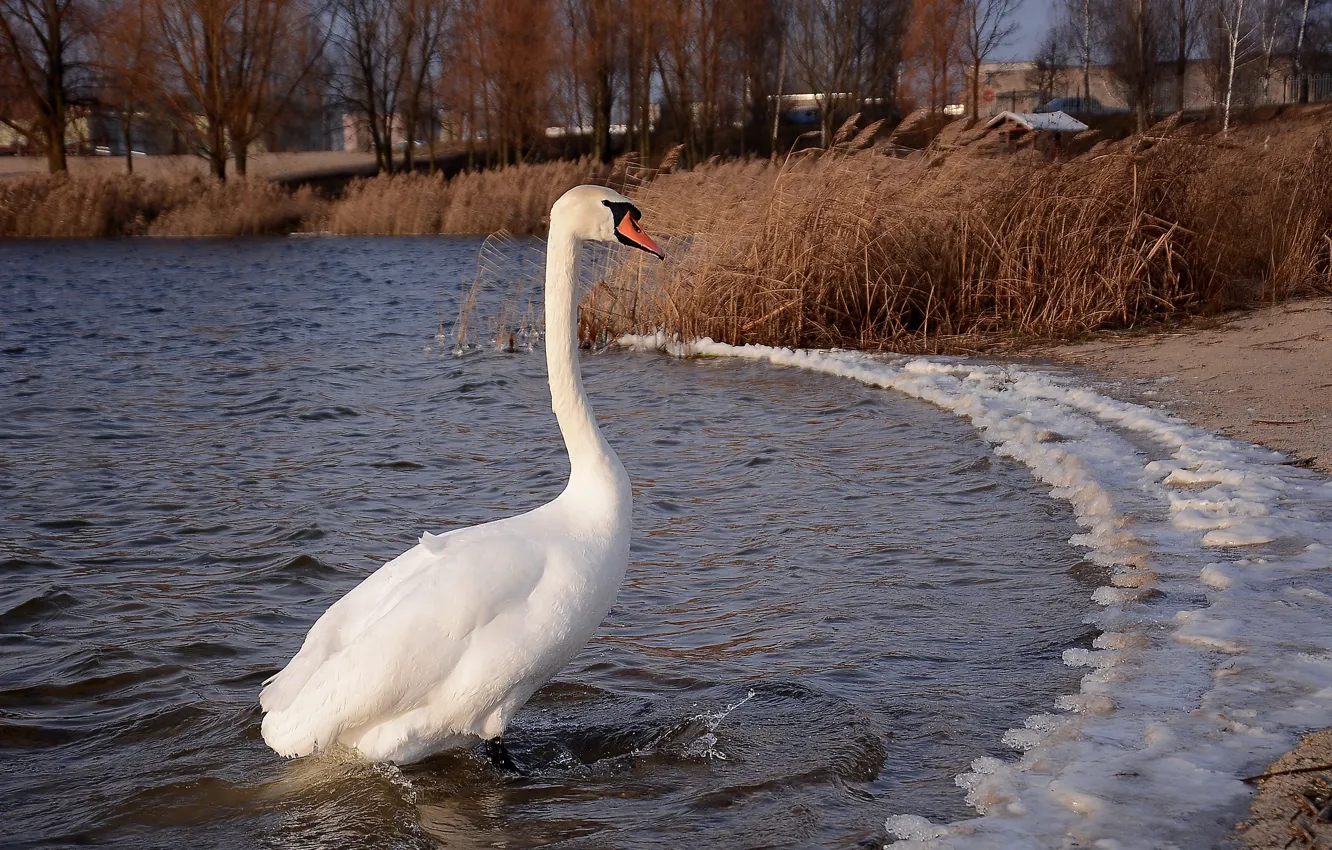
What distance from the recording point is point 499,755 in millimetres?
3869

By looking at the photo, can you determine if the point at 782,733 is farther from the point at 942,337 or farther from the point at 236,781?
the point at 942,337

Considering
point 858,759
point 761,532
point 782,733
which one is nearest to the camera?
point 858,759

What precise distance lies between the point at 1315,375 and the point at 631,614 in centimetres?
529

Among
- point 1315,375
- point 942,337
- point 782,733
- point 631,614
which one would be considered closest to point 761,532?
point 631,614

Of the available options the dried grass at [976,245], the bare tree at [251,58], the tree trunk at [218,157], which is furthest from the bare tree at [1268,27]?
the dried grass at [976,245]

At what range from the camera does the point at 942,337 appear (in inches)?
454

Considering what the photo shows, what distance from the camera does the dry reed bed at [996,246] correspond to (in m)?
11.1

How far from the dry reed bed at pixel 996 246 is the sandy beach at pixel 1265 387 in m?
0.61

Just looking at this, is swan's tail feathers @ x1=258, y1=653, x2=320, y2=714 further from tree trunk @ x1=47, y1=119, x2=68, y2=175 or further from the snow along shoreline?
tree trunk @ x1=47, y1=119, x2=68, y2=175

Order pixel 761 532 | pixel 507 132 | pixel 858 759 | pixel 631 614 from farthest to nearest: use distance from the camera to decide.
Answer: pixel 507 132 → pixel 761 532 → pixel 631 614 → pixel 858 759

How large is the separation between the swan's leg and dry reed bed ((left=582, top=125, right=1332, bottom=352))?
26.3ft

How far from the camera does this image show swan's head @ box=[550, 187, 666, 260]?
3992mm

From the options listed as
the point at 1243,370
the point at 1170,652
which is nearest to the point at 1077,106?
the point at 1243,370

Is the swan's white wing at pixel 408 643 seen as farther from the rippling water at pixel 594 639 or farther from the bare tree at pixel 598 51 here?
the bare tree at pixel 598 51
